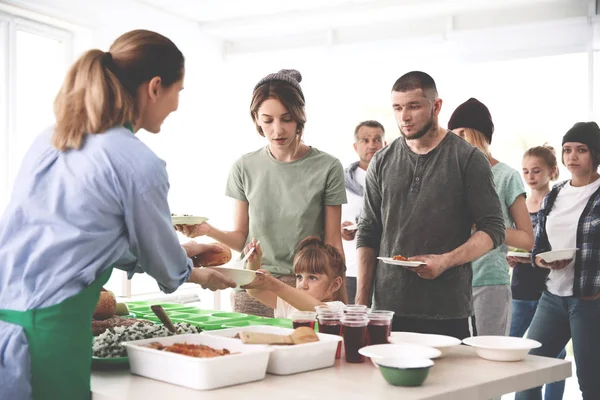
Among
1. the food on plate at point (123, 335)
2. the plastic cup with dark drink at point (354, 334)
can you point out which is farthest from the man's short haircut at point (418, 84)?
the food on plate at point (123, 335)

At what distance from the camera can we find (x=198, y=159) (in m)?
7.04

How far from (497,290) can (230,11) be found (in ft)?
13.3

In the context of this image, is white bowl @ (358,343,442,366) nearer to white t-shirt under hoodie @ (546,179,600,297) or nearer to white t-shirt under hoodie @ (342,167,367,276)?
white t-shirt under hoodie @ (546,179,600,297)

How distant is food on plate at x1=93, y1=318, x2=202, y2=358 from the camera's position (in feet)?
6.13

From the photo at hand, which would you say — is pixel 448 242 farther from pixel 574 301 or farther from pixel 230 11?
pixel 230 11

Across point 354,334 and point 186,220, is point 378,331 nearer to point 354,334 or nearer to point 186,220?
point 354,334

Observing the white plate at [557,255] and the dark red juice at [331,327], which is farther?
the white plate at [557,255]

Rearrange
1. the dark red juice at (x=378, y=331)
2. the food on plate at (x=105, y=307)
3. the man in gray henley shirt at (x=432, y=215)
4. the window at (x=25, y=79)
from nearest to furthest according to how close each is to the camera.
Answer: the dark red juice at (x=378, y=331) → the food on plate at (x=105, y=307) → the man in gray henley shirt at (x=432, y=215) → the window at (x=25, y=79)

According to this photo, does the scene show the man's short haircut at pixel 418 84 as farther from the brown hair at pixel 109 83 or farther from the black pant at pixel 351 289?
the black pant at pixel 351 289

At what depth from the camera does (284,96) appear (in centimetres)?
289

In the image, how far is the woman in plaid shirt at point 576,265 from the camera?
3.45m

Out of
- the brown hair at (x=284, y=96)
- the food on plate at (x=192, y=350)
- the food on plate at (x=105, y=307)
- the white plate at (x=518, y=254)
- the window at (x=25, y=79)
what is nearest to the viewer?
the food on plate at (x=192, y=350)

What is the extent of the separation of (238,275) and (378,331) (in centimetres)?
46

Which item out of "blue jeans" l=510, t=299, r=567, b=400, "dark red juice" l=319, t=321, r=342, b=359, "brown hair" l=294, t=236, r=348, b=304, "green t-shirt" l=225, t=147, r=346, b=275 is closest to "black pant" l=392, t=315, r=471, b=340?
"brown hair" l=294, t=236, r=348, b=304
